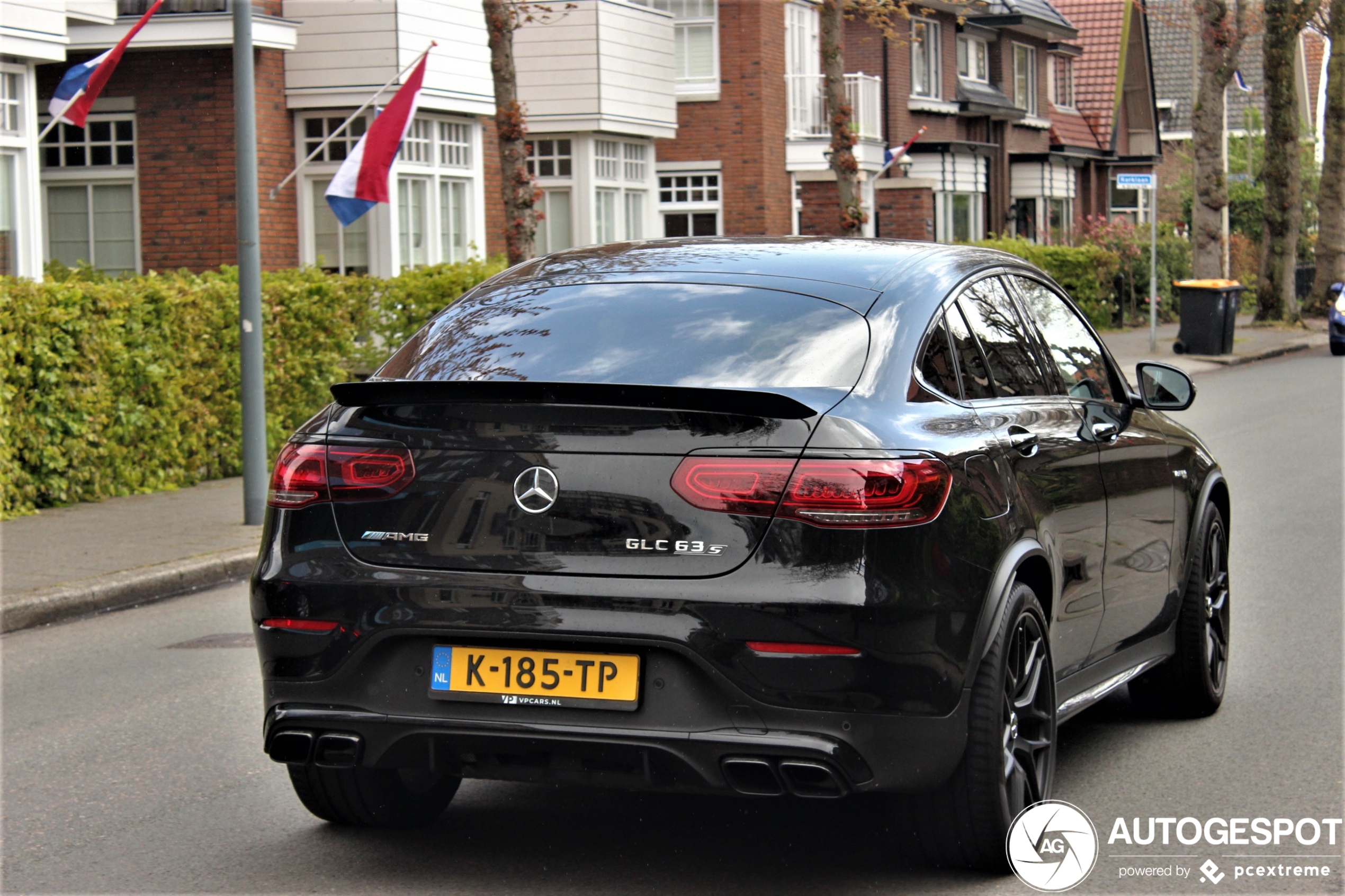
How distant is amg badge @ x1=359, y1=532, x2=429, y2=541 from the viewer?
433cm

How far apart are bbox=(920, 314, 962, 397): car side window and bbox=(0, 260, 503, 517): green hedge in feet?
27.6

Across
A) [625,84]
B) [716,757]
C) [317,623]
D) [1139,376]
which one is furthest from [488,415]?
[625,84]

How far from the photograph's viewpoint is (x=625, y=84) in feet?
92.7

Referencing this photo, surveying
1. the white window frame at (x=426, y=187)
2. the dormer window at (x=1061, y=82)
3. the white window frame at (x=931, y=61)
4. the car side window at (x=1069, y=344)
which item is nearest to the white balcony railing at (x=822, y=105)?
the white window frame at (x=931, y=61)

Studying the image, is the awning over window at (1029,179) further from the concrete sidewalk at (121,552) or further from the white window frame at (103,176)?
the concrete sidewalk at (121,552)

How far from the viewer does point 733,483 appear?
162 inches

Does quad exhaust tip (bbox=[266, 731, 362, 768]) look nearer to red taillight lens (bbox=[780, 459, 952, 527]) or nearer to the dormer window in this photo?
red taillight lens (bbox=[780, 459, 952, 527])

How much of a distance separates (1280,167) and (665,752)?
34.8 meters

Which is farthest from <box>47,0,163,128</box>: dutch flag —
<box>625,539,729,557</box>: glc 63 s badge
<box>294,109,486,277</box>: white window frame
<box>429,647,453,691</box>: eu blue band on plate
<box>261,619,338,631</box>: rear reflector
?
<box>625,539,729,557</box>: glc 63 s badge

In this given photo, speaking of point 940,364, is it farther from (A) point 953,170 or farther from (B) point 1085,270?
(A) point 953,170

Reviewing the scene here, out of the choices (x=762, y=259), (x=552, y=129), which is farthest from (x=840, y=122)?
(x=762, y=259)

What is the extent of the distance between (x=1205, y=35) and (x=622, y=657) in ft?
98.3

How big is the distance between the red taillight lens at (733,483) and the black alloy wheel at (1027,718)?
834 millimetres

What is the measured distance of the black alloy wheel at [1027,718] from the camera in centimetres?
453
